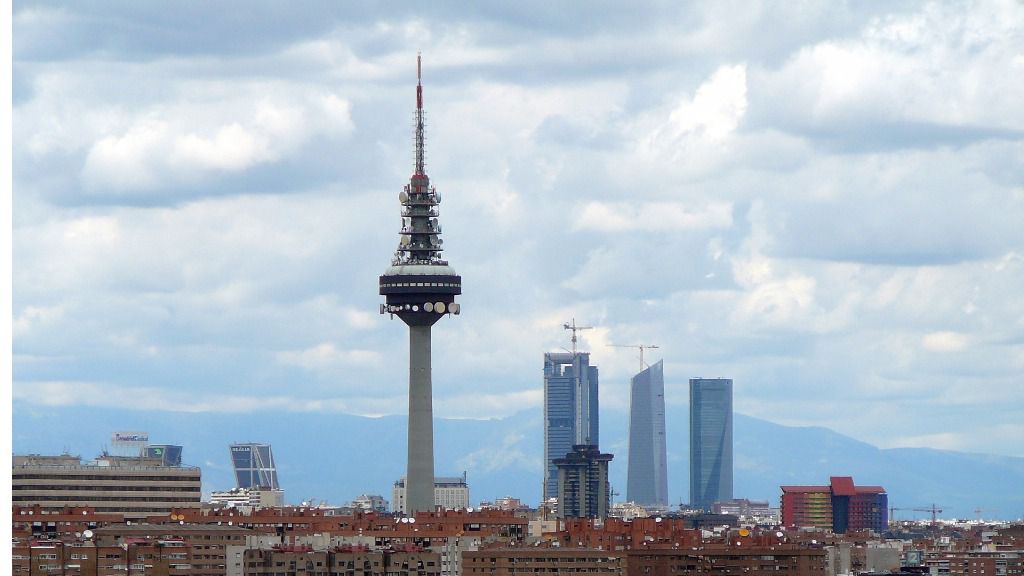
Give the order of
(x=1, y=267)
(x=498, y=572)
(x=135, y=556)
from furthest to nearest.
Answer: (x=498, y=572), (x=135, y=556), (x=1, y=267)

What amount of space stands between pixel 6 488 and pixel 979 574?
192399 mm

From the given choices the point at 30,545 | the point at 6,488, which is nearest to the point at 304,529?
the point at 30,545

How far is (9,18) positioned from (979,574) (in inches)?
7593

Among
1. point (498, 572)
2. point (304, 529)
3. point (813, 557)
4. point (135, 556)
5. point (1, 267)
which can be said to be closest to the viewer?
point (1, 267)

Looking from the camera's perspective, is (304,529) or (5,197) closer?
(5,197)

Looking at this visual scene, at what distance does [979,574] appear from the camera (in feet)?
655

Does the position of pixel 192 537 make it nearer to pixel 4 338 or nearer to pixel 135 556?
pixel 135 556

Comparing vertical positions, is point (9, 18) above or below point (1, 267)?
above

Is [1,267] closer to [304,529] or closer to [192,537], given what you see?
[192,537]

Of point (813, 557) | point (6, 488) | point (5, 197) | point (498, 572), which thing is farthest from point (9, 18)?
point (813, 557)

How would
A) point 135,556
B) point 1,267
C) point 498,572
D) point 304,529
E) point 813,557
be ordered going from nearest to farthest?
point 1,267 → point 135,556 → point 498,572 → point 813,557 → point 304,529

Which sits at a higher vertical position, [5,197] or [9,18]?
[9,18]

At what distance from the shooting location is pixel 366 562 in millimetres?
150000

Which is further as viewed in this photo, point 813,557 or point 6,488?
point 813,557
